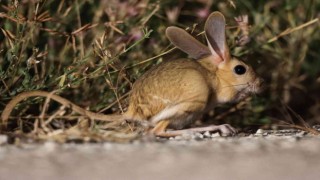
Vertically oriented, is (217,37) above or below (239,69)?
above

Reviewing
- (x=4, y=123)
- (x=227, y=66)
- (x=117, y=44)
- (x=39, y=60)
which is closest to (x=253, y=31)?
(x=227, y=66)

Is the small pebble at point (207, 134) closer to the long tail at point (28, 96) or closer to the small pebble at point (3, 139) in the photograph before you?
the long tail at point (28, 96)

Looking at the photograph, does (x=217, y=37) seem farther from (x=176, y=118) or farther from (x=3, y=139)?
(x=3, y=139)

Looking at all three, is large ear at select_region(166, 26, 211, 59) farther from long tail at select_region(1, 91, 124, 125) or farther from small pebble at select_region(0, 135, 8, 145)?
small pebble at select_region(0, 135, 8, 145)

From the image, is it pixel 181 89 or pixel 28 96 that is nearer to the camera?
pixel 28 96

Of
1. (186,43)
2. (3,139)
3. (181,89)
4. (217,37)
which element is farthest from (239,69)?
(3,139)

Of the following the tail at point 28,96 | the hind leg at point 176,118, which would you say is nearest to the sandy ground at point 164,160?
the tail at point 28,96

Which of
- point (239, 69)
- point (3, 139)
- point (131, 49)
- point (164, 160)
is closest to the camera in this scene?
point (164, 160)
